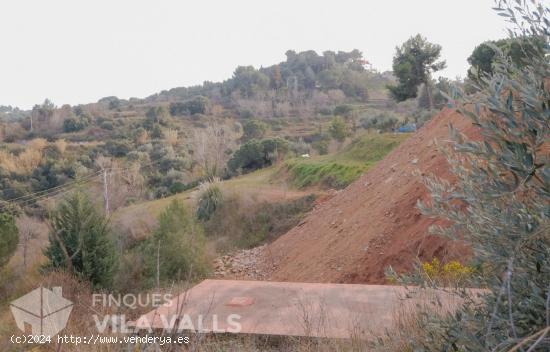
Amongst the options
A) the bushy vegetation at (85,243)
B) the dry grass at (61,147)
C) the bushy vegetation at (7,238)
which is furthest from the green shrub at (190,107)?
the bushy vegetation at (85,243)

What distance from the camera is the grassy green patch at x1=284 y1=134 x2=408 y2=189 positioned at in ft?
62.3

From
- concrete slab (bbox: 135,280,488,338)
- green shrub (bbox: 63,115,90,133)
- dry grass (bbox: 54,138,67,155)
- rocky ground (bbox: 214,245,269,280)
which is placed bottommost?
rocky ground (bbox: 214,245,269,280)

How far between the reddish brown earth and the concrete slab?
1.16m

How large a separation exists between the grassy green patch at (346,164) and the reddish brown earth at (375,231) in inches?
184

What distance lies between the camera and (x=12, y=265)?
15.4 m

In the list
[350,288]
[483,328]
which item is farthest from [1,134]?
[483,328]

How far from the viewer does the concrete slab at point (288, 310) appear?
4293mm

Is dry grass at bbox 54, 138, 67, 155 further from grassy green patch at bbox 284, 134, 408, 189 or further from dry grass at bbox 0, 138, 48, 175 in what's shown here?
grassy green patch at bbox 284, 134, 408, 189

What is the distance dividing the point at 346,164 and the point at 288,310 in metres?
15.0

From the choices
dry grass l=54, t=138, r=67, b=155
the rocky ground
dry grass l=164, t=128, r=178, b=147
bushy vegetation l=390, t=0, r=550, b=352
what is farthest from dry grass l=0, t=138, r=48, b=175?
bushy vegetation l=390, t=0, r=550, b=352

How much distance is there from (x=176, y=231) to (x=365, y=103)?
46.6 metres

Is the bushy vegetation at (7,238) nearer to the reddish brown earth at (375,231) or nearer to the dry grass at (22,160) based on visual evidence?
the reddish brown earth at (375,231)

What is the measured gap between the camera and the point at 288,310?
5332mm

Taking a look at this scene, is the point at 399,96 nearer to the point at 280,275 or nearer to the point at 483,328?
the point at 280,275
